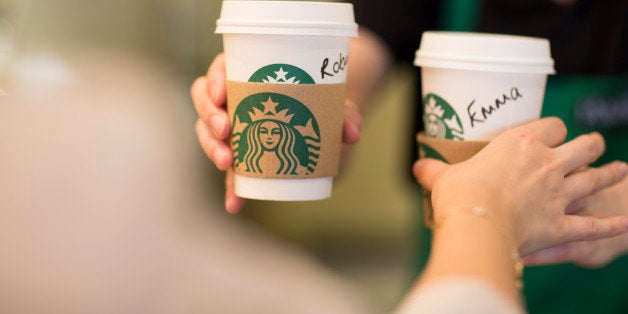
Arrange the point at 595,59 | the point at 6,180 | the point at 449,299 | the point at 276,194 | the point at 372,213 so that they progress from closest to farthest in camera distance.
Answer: the point at 449,299 < the point at 6,180 < the point at 276,194 < the point at 595,59 < the point at 372,213

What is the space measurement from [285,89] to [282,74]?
2 cm

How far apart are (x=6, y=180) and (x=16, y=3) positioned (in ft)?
5.04

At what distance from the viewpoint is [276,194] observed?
0.95m

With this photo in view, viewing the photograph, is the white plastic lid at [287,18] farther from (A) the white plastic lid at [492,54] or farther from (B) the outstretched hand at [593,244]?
(B) the outstretched hand at [593,244]

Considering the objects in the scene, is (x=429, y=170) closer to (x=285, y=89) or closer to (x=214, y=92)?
(x=285, y=89)

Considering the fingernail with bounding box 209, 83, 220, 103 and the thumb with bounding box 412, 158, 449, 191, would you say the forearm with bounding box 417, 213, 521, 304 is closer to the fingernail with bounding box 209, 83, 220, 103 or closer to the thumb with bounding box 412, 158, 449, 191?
the thumb with bounding box 412, 158, 449, 191

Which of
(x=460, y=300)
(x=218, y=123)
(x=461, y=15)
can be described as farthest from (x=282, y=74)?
(x=461, y=15)

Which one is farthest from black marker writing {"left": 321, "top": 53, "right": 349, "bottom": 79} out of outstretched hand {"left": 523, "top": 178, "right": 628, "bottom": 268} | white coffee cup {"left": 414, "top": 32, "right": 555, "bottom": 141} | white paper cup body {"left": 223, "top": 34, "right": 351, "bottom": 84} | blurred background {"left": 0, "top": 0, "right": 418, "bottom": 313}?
outstretched hand {"left": 523, "top": 178, "right": 628, "bottom": 268}

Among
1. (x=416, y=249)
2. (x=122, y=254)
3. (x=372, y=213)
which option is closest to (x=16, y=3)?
(x=416, y=249)

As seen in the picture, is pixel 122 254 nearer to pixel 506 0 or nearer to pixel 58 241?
pixel 58 241

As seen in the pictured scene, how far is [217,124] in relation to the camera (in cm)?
97

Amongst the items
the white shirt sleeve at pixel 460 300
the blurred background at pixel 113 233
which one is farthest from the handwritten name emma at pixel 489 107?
the white shirt sleeve at pixel 460 300

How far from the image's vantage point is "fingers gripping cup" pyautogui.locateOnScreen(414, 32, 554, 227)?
0.91m

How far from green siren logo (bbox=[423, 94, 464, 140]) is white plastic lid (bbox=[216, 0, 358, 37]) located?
17 cm
